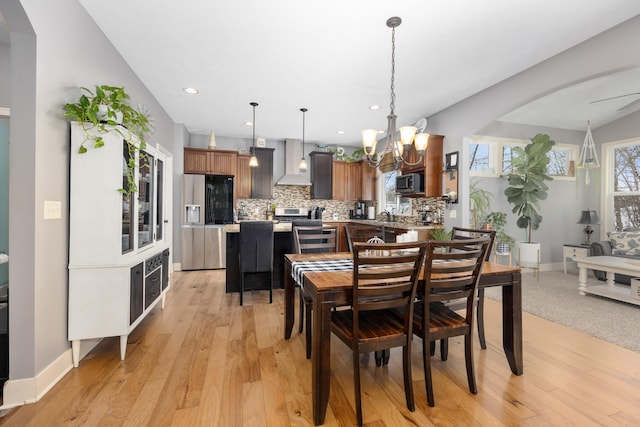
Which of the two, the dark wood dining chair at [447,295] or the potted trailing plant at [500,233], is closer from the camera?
the dark wood dining chair at [447,295]

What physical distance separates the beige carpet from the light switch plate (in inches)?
174

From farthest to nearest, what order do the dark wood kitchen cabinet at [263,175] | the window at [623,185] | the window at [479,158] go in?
the dark wood kitchen cabinet at [263,175] → the window at [479,158] → the window at [623,185]

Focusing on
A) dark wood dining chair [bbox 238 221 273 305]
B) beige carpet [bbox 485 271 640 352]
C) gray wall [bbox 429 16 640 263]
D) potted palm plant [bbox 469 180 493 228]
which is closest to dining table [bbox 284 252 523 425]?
dark wood dining chair [bbox 238 221 273 305]

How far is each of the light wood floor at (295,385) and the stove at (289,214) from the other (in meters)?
3.79

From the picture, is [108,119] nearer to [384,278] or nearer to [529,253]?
[384,278]

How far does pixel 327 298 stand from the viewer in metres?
1.55

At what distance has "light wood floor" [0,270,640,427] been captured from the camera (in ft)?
5.25

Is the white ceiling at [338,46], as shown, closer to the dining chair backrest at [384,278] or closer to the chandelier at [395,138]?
the chandelier at [395,138]

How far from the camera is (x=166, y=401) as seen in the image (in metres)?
1.73

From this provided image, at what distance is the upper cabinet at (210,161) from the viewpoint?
18.1 feet

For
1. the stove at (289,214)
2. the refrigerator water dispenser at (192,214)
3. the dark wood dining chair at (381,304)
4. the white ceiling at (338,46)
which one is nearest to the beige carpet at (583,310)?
the dark wood dining chair at (381,304)

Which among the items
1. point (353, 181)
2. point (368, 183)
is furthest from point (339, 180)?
point (368, 183)

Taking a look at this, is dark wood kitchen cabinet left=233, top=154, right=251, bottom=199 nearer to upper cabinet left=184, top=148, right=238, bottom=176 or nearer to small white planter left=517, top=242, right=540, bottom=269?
upper cabinet left=184, top=148, right=238, bottom=176

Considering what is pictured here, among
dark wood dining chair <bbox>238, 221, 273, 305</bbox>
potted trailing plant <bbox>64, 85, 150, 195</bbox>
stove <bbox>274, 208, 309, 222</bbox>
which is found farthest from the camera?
stove <bbox>274, 208, 309, 222</bbox>
